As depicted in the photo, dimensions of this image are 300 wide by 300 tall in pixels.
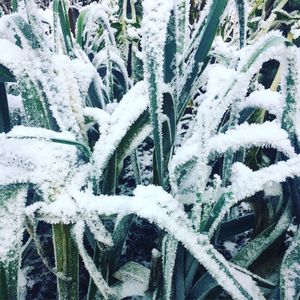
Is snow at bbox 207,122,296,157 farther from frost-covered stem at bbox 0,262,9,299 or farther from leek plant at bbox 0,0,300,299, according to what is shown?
frost-covered stem at bbox 0,262,9,299

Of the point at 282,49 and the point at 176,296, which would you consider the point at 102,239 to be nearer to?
the point at 176,296

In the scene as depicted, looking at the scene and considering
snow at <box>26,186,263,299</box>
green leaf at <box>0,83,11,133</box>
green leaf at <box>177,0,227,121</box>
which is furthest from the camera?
green leaf at <box>0,83,11,133</box>

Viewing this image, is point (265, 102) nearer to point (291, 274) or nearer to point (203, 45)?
point (203, 45)

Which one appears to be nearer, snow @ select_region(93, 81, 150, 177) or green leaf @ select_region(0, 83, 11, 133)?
snow @ select_region(93, 81, 150, 177)

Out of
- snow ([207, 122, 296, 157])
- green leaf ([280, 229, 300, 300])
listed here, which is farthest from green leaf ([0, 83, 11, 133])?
green leaf ([280, 229, 300, 300])

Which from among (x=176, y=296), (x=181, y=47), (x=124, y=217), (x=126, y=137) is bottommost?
(x=176, y=296)

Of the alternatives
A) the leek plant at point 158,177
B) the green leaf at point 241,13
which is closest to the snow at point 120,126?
the leek plant at point 158,177

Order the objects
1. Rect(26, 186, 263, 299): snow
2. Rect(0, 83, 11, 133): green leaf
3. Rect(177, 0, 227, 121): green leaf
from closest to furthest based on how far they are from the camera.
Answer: Rect(26, 186, 263, 299): snow, Rect(177, 0, 227, 121): green leaf, Rect(0, 83, 11, 133): green leaf

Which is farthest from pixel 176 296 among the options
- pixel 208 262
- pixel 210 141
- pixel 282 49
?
pixel 282 49
